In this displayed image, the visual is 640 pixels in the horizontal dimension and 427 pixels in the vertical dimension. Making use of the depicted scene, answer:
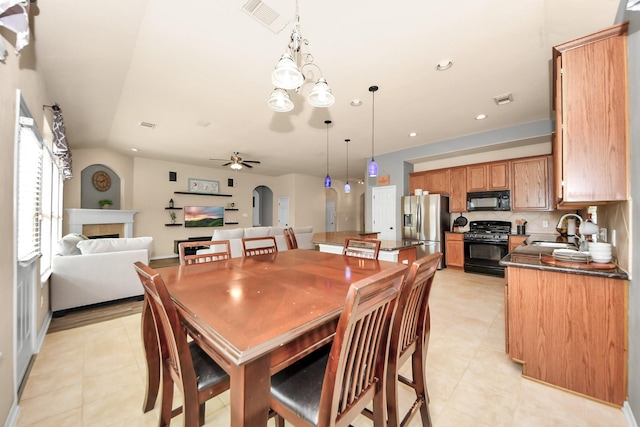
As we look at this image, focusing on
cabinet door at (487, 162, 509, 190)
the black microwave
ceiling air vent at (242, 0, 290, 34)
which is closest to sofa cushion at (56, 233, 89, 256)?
ceiling air vent at (242, 0, 290, 34)

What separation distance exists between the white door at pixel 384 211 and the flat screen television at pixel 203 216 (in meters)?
4.93

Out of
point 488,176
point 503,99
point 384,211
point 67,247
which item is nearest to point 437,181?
point 488,176

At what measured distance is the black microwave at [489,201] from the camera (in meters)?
4.69

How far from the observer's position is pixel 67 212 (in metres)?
5.38

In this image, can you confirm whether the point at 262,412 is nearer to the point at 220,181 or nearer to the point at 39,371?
the point at 39,371

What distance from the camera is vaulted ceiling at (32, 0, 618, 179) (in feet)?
6.14

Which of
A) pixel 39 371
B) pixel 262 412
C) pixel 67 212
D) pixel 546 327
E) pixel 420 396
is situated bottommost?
pixel 39 371

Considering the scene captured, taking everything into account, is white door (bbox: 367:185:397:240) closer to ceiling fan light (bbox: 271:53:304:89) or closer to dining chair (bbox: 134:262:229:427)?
ceiling fan light (bbox: 271:53:304:89)

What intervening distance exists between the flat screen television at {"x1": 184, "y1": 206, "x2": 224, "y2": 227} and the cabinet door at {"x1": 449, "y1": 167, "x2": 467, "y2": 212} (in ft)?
21.9

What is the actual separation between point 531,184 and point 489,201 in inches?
27.2

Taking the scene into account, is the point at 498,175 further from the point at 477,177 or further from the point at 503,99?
the point at 503,99

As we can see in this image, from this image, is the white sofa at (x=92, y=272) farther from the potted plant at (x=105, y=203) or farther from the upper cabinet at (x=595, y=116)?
the upper cabinet at (x=595, y=116)

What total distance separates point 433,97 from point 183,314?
3667 millimetres

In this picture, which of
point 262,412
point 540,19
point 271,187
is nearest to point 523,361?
point 262,412
